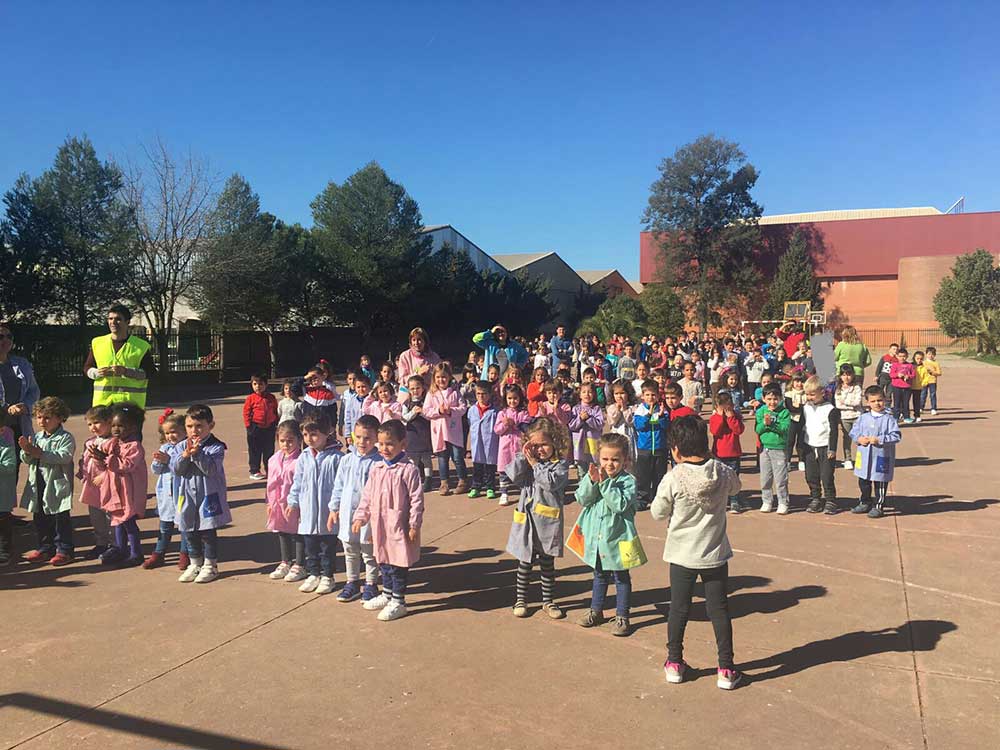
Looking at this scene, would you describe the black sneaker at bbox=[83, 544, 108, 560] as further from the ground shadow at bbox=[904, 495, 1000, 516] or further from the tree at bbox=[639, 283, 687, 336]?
the tree at bbox=[639, 283, 687, 336]

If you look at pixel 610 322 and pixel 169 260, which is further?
pixel 610 322

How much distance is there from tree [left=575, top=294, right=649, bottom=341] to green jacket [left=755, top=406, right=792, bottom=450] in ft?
113

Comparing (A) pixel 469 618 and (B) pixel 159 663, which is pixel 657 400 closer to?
(A) pixel 469 618

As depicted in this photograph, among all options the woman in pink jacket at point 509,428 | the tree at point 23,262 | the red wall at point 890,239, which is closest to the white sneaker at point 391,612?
the woman in pink jacket at point 509,428

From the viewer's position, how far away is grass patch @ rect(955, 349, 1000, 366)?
108ft

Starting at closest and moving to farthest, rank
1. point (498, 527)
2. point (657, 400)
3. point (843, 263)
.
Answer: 1. point (498, 527)
2. point (657, 400)
3. point (843, 263)

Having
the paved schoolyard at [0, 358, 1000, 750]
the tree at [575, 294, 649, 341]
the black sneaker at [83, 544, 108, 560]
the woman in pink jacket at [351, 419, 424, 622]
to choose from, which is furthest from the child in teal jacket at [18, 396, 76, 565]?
the tree at [575, 294, 649, 341]

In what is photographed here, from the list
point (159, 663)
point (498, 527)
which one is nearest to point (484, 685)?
point (159, 663)

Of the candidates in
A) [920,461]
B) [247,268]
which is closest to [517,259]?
[247,268]

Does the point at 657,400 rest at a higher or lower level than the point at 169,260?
lower

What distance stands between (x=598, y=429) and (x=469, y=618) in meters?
3.56

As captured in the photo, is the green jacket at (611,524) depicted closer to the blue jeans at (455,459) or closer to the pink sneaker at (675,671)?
the pink sneaker at (675,671)

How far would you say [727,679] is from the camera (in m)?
3.78

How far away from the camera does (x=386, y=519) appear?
16.1 feet
